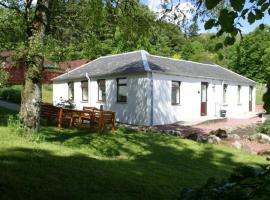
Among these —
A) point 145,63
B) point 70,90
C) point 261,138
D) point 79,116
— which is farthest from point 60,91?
point 261,138

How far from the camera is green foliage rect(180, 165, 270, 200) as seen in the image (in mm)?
2016

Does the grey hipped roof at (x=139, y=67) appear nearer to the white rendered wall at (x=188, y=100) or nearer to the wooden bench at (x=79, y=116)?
the white rendered wall at (x=188, y=100)

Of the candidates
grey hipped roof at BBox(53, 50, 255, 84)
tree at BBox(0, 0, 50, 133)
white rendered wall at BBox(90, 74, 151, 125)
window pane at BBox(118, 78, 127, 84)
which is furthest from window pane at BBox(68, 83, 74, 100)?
tree at BBox(0, 0, 50, 133)

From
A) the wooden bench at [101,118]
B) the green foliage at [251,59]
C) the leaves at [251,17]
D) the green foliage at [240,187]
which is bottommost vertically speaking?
the wooden bench at [101,118]

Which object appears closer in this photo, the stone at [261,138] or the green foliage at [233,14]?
the green foliage at [233,14]

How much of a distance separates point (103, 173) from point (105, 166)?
0.84 meters

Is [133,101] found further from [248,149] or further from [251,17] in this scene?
[251,17]

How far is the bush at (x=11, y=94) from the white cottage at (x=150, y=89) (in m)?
3.65

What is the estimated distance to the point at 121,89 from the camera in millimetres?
24812

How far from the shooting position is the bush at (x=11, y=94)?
33.6m

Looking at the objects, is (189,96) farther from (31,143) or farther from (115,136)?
(31,143)

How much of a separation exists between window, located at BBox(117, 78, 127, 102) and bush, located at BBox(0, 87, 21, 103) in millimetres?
11855

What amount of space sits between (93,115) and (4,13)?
595 centimetres

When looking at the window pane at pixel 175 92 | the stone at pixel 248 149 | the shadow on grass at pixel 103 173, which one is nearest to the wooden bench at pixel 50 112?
the shadow on grass at pixel 103 173
